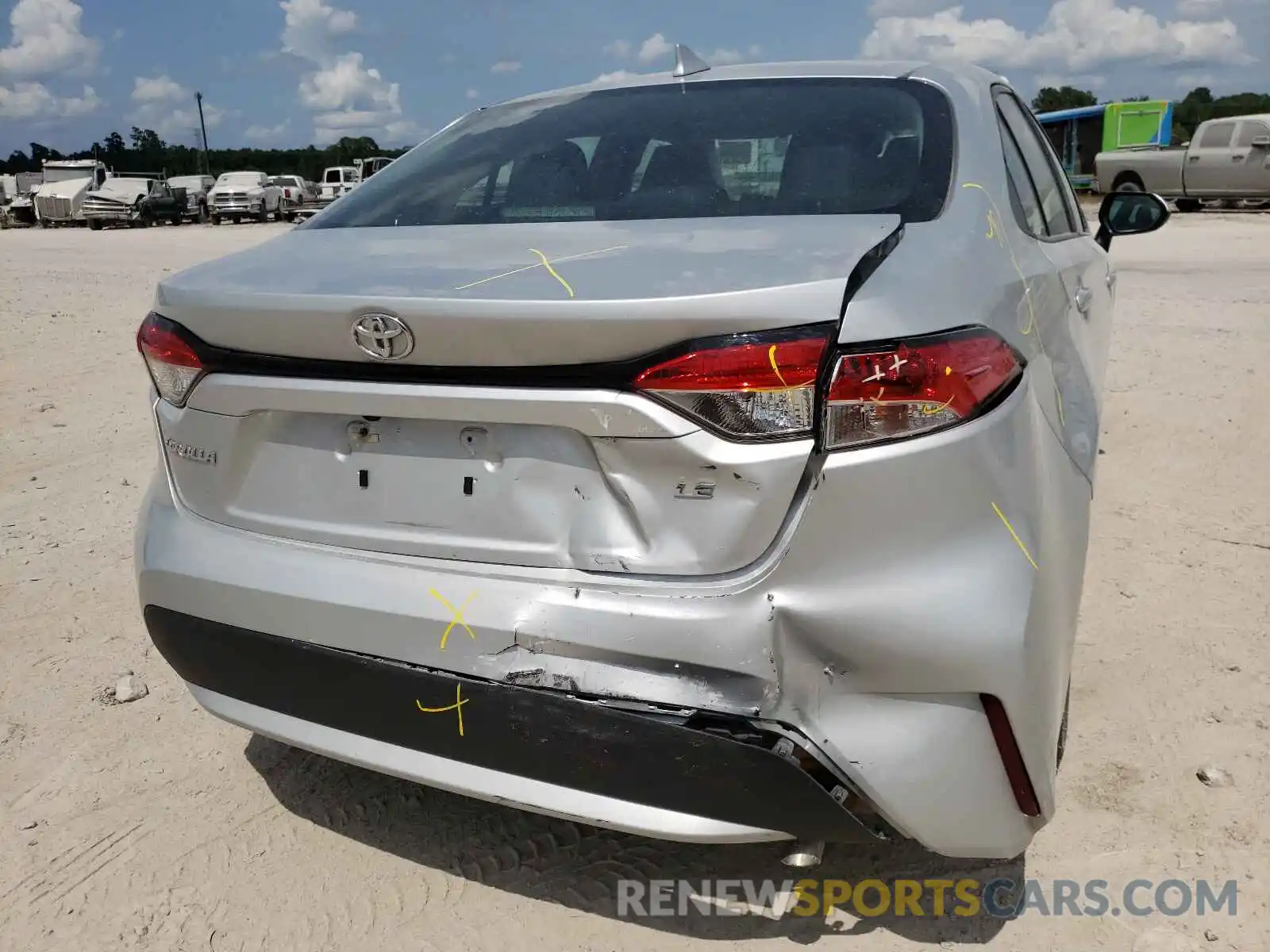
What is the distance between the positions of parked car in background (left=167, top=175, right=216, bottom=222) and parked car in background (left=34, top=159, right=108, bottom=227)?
2625mm

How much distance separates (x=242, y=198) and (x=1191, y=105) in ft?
134

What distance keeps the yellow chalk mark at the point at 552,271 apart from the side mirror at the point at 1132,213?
2701 mm

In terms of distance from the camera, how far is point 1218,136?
20.2m

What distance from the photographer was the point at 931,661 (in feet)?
5.47

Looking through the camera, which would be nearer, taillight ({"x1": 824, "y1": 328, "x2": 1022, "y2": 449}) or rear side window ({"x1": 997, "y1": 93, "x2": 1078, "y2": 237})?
taillight ({"x1": 824, "y1": 328, "x2": 1022, "y2": 449})

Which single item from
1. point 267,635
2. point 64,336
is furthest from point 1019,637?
point 64,336

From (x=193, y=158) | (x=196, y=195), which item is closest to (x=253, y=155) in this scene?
(x=193, y=158)

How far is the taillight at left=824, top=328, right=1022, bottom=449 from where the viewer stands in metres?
1.59

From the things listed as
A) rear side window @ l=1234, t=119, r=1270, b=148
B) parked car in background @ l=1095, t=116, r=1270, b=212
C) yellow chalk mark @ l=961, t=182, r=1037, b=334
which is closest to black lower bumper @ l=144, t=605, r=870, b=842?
yellow chalk mark @ l=961, t=182, r=1037, b=334

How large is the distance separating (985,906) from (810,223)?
1407 mm

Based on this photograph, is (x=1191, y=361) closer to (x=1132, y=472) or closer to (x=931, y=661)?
(x=1132, y=472)

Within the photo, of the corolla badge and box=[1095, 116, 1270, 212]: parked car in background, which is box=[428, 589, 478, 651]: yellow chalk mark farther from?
box=[1095, 116, 1270, 212]: parked car in background

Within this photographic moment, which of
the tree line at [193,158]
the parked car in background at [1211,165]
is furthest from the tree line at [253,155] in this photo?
the parked car in background at [1211,165]

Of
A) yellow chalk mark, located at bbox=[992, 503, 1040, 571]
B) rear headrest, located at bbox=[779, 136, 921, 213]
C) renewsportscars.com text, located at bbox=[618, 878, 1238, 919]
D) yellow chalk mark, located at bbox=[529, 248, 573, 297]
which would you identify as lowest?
renewsportscars.com text, located at bbox=[618, 878, 1238, 919]
